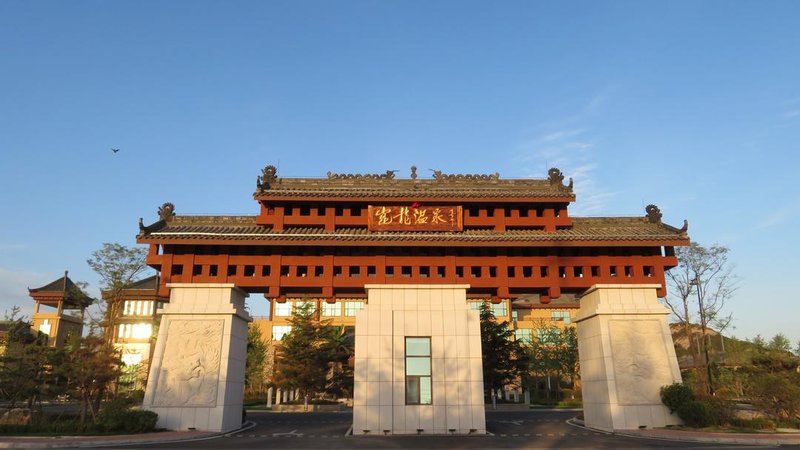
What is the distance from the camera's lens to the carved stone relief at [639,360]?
20094 mm

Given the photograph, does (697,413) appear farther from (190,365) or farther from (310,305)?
(310,305)

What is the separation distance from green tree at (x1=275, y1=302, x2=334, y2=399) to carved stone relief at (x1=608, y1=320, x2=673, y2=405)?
27.0 m

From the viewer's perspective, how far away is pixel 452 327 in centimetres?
2067

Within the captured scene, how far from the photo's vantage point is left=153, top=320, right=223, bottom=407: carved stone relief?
776 inches

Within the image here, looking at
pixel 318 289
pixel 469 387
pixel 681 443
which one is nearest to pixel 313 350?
pixel 318 289

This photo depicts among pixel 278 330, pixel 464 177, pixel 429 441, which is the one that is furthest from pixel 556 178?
pixel 278 330

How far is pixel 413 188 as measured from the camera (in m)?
→ 23.5

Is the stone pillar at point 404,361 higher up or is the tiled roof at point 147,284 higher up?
the tiled roof at point 147,284

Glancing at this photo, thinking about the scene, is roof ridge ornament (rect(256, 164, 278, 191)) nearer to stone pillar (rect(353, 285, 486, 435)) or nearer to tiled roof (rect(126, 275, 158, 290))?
stone pillar (rect(353, 285, 486, 435))

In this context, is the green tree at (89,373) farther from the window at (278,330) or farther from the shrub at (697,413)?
the window at (278,330)

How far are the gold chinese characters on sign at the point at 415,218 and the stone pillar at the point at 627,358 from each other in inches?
268

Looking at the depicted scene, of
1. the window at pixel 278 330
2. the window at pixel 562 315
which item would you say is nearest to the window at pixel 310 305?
the window at pixel 278 330

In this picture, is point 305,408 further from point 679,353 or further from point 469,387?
point 679,353

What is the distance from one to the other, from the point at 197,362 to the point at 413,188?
11.8 meters
